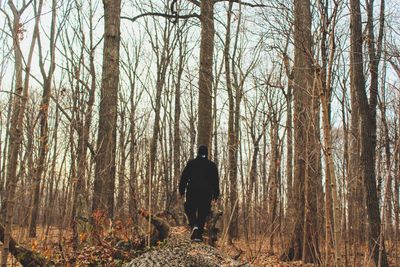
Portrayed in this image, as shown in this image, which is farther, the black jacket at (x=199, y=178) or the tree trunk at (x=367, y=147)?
the tree trunk at (x=367, y=147)

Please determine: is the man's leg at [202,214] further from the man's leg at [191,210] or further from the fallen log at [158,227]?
the fallen log at [158,227]

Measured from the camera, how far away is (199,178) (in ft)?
19.9

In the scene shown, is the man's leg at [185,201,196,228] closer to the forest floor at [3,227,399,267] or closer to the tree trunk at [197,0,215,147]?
the forest floor at [3,227,399,267]

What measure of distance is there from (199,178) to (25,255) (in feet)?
9.32

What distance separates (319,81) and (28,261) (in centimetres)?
476

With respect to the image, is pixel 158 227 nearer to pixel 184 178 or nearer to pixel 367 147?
pixel 184 178

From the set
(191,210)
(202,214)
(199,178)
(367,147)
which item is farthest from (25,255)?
(367,147)

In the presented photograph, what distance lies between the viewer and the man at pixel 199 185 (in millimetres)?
6055

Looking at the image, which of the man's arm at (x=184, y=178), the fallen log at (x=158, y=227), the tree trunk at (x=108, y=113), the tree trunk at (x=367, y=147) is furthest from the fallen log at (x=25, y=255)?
the tree trunk at (x=367, y=147)

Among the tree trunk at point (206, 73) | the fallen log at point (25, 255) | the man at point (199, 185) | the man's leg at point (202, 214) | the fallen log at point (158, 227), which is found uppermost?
the tree trunk at point (206, 73)

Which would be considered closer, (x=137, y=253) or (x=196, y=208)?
(x=196, y=208)

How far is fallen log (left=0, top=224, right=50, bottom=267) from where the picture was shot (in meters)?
5.40

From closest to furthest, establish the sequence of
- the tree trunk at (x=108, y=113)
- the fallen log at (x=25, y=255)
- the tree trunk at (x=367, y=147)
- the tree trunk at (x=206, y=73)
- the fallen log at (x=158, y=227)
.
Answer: the fallen log at (x=25, y=255) → the fallen log at (x=158, y=227) → the tree trunk at (x=108, y=113) → the tree trunk at (x=367, y=147) → the tree trunk at (x=206, y=73)

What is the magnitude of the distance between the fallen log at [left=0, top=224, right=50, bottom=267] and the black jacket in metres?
2.37
